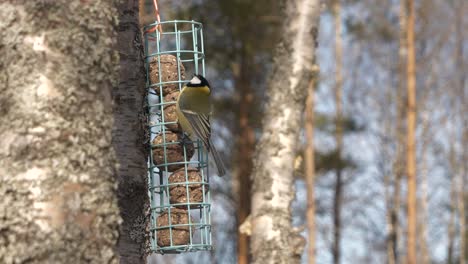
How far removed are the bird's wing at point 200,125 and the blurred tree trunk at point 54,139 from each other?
2.26 m

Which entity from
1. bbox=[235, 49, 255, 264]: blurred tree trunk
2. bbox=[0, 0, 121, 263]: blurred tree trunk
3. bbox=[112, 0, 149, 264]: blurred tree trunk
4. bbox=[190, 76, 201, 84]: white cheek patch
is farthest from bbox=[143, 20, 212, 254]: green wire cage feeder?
bbox=[235, 49, 255, 264]: blurred tree trunk

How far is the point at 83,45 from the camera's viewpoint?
2012 mm

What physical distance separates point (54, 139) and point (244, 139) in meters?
15.2

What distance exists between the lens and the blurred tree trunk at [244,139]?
56.2 ft

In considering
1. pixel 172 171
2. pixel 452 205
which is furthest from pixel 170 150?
pixel 452 205

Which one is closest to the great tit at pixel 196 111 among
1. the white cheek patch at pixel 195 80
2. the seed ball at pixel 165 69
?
the white cheek patch at pixel 195 80

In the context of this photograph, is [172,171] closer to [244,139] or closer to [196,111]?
[196,111]

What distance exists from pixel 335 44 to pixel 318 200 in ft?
13.7

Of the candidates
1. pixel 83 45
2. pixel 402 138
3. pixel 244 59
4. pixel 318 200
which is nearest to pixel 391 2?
pixel 402 138

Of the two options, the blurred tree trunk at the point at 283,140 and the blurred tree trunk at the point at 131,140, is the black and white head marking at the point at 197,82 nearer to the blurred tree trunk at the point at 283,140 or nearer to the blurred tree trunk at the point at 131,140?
the blurred tree trunk at the point at 131,140

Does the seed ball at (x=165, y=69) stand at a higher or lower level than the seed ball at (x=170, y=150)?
higher

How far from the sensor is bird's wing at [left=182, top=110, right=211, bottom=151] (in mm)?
4305

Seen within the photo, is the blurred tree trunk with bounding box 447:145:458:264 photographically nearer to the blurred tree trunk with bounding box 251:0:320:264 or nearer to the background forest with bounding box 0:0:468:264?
the background forest with bounding box 0:0:468:264

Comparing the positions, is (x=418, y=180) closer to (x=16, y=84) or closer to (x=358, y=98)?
(x=358, y=98)
